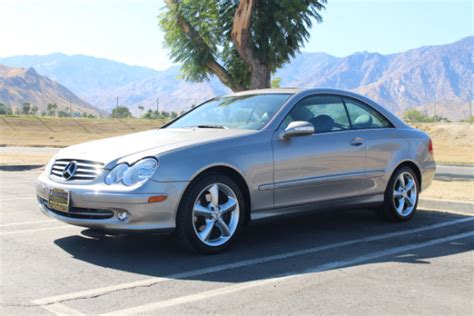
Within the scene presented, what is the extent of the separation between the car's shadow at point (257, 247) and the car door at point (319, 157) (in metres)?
0.36

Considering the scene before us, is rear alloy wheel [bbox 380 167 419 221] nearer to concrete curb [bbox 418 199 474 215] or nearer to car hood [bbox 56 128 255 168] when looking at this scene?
concrete curb [bbox 418 199 474 215]

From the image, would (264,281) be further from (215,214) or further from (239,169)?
(239,169)

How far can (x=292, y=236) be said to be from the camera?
6910mm

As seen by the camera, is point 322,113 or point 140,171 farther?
point 322,113

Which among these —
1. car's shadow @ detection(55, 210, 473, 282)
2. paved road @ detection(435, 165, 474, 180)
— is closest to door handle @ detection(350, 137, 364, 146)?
car's shadow @ detection(55, 210, 473, 282)

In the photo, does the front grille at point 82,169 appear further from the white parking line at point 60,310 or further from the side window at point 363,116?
the side window at point 363,116

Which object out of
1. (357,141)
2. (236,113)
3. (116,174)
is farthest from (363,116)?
(116,174)

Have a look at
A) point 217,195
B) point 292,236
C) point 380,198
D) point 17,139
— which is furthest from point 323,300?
point 17,139

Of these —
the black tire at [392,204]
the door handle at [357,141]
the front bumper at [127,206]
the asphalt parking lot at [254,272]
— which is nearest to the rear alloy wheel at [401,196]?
the black tire at [392,204]

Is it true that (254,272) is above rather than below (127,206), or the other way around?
below

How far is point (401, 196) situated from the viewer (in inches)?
308

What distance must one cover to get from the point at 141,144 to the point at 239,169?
98cm

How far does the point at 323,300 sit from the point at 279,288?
410 millimetres

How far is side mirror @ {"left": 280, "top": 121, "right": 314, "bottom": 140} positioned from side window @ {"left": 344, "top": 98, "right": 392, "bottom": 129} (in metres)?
1.11
